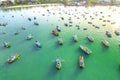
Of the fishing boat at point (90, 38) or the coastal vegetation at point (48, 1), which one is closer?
the fishing boat at point (90, 38)

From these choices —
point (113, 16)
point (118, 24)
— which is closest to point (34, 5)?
point (113, 16)

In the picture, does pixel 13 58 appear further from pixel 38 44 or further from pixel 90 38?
pixel 90 38

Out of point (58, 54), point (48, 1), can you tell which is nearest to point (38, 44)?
point (58, 54)

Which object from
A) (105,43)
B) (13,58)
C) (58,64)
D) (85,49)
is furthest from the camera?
(105,43)

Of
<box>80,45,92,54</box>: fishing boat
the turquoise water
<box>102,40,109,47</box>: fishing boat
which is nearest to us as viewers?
the turquoise water

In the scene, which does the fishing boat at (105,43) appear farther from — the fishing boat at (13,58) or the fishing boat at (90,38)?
the fishing boat at (13,58)

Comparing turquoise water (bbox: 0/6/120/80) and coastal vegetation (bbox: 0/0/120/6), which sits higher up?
coastal vegetation (bbox: 0/0/120/6)

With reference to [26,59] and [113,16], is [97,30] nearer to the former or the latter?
[113,16]

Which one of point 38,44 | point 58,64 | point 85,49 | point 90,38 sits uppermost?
point 90,38

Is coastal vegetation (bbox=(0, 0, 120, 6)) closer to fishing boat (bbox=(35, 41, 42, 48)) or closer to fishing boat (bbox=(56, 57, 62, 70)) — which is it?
fishing boat (bbox=(35, 41, 42, 48))

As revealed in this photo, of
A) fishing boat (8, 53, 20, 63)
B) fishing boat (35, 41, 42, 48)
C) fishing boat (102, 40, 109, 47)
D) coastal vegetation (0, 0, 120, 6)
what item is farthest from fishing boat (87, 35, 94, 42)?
coastal vegetation (0, 0, 120, 6)

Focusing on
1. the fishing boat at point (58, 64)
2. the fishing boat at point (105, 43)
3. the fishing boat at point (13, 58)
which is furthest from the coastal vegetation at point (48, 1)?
the fishing boat at point (58, 64)
